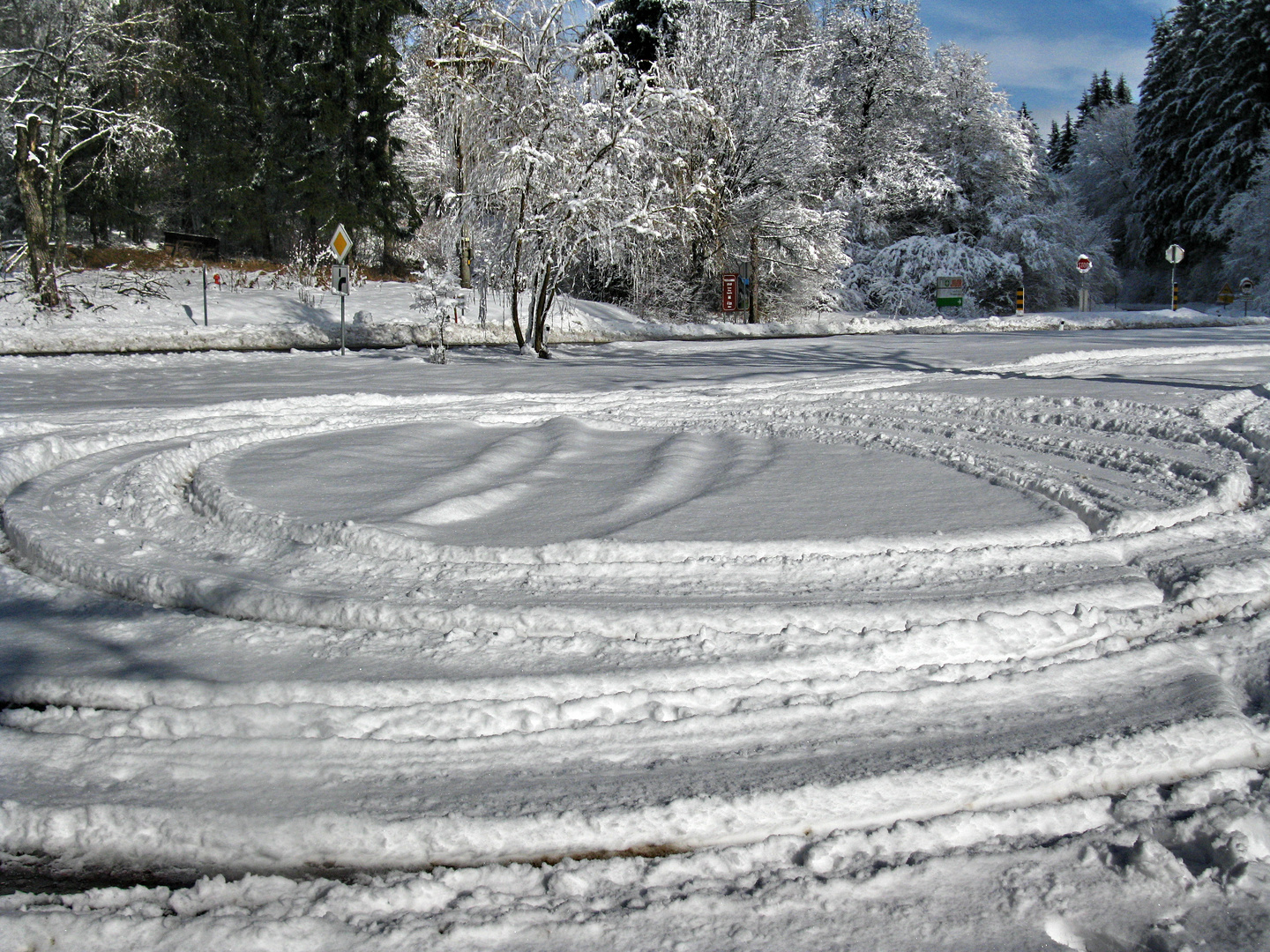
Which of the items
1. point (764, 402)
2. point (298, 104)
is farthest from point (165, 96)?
point (764, 402)

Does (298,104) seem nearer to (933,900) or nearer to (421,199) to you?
(421,199)

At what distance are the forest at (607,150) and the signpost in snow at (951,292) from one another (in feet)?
2.76

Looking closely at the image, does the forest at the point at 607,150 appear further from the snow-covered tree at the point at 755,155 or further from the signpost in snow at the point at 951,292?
the signpost in snow at the point at 951,292

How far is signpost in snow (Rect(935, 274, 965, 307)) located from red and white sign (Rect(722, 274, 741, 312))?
10090 mm

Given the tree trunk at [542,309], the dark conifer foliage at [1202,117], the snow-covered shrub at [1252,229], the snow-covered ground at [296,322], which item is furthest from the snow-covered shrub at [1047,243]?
the tree trunk at [542,309]

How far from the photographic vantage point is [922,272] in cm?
3444

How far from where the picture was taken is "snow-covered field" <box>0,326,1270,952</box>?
6.76ft

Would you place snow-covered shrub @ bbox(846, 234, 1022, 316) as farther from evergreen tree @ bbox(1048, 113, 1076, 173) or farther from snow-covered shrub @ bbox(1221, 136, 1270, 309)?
evergreen tree @ bbox(1048, 113, 1076, 173)

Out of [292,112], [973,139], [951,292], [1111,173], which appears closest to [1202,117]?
[1111,173]

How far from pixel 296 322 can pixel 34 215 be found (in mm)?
5950

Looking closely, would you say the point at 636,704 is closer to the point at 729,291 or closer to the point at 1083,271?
the point at 729,291

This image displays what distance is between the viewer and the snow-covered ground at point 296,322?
17938 mm

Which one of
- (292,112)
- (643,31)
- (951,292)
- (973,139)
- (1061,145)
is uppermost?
(1061,145)

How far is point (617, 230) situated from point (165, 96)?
839 inches
